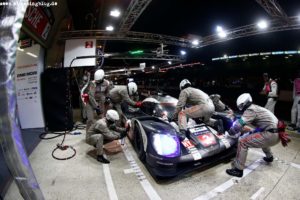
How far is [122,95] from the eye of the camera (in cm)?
476

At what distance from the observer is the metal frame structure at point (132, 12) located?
5486 millimetres

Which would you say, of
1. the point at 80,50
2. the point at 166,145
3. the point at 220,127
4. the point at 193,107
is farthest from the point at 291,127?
the point at 80,50

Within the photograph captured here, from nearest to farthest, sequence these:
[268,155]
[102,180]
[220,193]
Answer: [220,193]
[102,180]
[268,155]

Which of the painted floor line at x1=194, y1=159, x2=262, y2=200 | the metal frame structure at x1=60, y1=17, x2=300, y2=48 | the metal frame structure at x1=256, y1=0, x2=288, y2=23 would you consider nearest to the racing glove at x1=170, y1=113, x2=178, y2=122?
the painted floor line at x1=194, y1=159, x2=262, y2=200

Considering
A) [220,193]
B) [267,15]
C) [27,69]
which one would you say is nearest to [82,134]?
[27,69]

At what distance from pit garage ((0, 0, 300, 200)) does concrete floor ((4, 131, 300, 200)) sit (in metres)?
0.01

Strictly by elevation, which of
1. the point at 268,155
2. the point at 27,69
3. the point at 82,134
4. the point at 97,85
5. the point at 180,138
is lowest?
the point at 82,134

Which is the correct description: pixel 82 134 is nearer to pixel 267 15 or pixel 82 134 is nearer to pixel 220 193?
pixel 220 193

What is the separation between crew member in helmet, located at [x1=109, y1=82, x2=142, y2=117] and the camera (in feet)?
15.1

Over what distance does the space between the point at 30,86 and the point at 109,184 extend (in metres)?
4.04

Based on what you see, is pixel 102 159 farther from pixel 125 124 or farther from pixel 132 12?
pixel 132 12

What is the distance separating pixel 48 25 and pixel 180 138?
176 inches

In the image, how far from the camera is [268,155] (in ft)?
10.2

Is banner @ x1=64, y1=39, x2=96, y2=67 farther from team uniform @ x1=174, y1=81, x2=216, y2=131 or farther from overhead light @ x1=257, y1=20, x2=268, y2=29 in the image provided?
overhead light @ x1=257, y1=20, x2=268, y2=29
